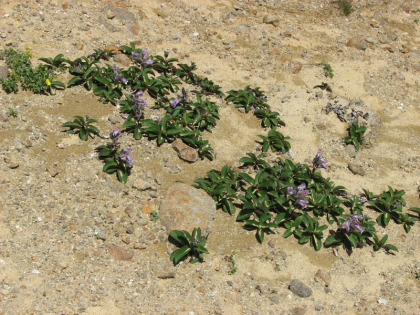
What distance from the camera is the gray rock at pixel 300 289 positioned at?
17.9 ft

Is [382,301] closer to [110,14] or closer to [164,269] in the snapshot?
[164,269]

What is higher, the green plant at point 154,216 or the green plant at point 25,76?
the green plant at point 25,76

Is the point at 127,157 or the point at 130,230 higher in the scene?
the point at 127,157

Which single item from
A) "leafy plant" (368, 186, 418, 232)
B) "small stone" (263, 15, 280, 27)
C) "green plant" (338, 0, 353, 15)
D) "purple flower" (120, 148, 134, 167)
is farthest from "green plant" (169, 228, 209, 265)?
"green plant" (338, 0, 353, 15)

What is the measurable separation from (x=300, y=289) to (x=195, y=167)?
2.53 metres

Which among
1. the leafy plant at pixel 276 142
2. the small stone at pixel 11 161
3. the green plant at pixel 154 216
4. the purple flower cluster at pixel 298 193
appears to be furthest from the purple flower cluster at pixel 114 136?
the purple flower cluster at pixel 298 193

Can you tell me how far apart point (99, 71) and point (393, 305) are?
6074 millimetres

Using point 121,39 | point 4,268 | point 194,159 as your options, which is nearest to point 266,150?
point 194,159

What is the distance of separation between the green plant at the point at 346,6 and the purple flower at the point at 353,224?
735 centimetres

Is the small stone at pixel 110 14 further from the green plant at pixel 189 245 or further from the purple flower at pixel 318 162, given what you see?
the green plant at pixel 189 245

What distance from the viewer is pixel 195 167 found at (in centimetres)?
680

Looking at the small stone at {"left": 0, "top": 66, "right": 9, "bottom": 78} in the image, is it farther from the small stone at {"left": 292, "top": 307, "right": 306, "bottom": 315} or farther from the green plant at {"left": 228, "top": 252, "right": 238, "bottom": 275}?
the small stone at {"left": 292, "top": 307, "right": 306, "bottom": 315}

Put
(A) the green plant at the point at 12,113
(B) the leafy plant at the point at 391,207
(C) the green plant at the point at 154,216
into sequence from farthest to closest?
(B) the leafy plant at the point at 391,207 < (A) the green plant at the point at 12,113 < (C) the green plant at the point at 154,216

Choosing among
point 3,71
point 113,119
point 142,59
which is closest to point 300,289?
point 113,119
